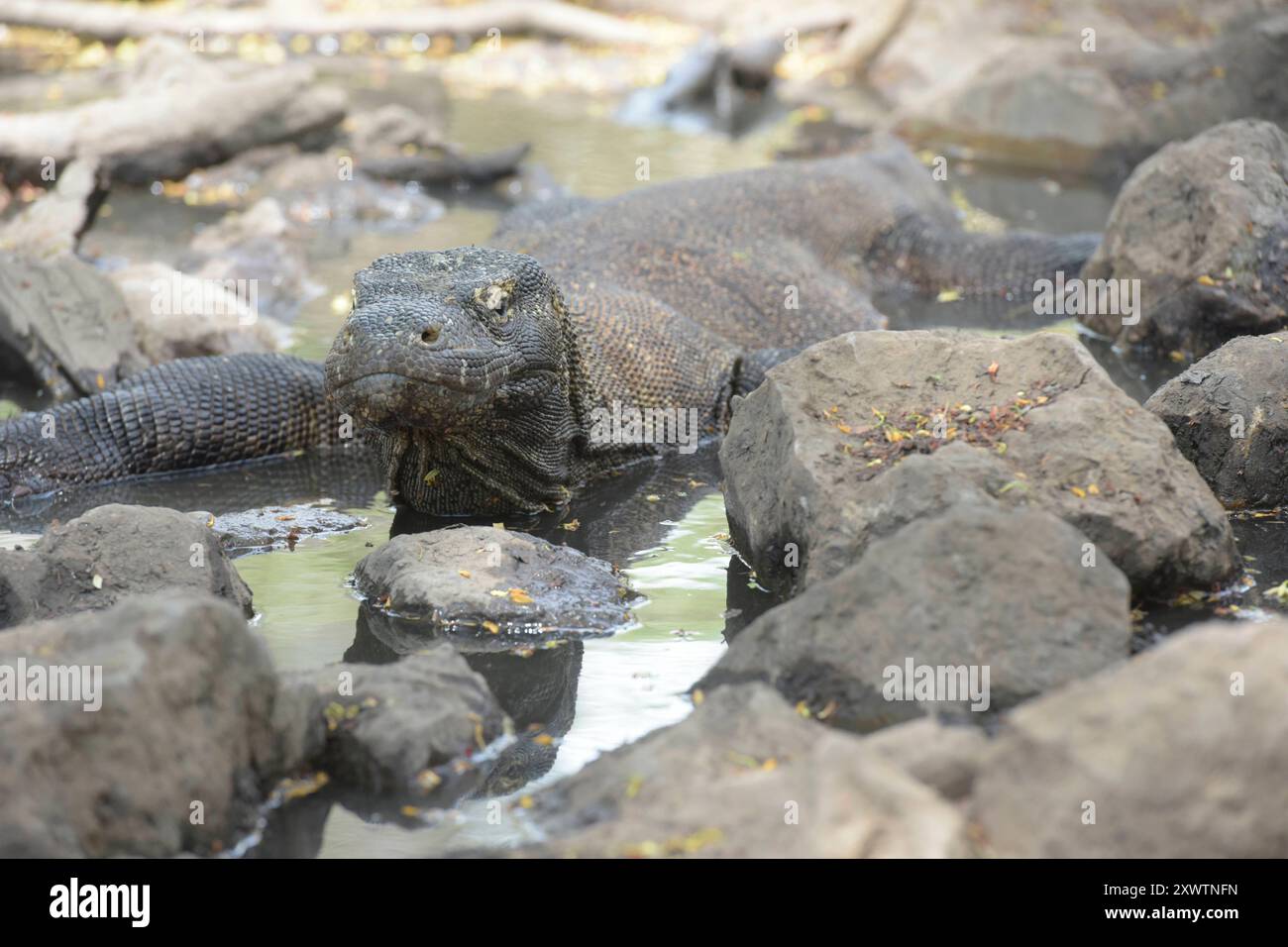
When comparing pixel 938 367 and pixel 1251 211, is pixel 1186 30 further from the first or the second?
pixel 938 367

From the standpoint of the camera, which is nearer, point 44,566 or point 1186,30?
point 44,566

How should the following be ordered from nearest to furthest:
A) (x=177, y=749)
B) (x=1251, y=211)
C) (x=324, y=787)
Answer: (x=177, y=749) → (x=324, y=787) → (x=1251, y=211)

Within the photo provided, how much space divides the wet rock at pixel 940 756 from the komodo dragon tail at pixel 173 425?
538cm

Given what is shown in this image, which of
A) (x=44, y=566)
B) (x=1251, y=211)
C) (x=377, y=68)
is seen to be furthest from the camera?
(x=377, y=68)

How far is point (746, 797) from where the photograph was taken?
4.26 m

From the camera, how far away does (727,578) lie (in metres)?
6.95

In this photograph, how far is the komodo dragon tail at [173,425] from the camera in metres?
8.24

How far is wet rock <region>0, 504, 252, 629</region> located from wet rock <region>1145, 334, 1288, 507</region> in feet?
14.5

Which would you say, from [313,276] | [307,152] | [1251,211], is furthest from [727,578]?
[307,152]

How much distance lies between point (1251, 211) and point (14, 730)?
27.3 ft
